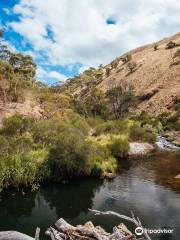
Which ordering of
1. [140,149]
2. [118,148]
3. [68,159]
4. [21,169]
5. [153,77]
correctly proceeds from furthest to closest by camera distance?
[153,77]
[140,149]
[118,148]
[68,159]
[21,169]

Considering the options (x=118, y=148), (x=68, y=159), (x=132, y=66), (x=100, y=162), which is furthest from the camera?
(x=132, y=66)

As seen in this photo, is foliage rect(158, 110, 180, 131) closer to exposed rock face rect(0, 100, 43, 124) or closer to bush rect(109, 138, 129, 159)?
exposed rock face rect(0, 100, 43, 124)

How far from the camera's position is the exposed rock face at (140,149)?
2029 inches

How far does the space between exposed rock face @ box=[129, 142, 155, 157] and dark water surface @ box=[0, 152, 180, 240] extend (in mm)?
11786

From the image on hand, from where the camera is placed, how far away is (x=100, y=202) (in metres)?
30.2

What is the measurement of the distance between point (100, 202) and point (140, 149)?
2495 cm

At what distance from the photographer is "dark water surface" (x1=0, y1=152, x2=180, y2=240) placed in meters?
25.0

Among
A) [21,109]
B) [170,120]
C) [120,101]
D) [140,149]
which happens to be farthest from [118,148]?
[120,101]

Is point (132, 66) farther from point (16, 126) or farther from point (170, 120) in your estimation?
point (16, 126)

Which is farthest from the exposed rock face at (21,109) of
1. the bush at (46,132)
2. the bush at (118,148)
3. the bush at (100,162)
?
the bush at (100,162)

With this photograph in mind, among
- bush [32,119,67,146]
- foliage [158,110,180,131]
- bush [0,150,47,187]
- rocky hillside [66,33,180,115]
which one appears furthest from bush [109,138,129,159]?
rocky hillside [66,33,180,115]

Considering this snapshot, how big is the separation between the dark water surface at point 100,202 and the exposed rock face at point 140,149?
11.8 meters

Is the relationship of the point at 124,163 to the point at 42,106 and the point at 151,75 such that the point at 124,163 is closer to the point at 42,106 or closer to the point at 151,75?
the point at 42,106

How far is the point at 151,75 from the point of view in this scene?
136m
